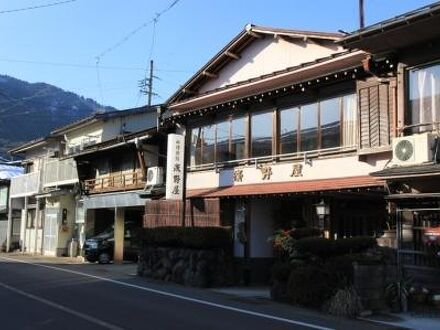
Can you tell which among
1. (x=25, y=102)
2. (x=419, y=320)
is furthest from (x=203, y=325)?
(x=25, y=102)

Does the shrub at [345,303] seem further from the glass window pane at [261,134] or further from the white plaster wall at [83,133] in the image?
the white plaster wall at [83,133]

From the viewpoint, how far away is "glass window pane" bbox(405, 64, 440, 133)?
52.5ft

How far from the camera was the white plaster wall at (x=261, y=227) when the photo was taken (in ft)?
74.8

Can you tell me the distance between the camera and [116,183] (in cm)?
3459

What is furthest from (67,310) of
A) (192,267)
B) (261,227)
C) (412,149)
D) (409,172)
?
(261,227)

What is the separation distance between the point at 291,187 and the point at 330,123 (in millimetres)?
2406

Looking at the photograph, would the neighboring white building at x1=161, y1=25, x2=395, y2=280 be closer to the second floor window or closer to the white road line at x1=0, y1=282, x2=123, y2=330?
the second floor window

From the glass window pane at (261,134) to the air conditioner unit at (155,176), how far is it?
23.4 ft

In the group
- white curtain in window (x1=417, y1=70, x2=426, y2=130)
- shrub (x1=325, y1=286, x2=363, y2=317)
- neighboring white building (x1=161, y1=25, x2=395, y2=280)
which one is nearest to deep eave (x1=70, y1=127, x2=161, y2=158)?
neighboring white building (x1=161, y1=25, x2=395, y2=280)

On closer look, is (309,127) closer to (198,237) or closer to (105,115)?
(198,237)

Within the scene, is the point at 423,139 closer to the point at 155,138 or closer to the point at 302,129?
the point at 302,129

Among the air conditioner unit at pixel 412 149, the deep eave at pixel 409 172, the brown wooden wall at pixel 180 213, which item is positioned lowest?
the brown wooden wall at pixel 180 213

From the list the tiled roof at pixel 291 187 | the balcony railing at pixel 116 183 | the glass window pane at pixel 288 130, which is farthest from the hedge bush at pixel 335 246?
the balcony railing at pixel 116 183

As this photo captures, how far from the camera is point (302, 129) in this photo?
21.0m
